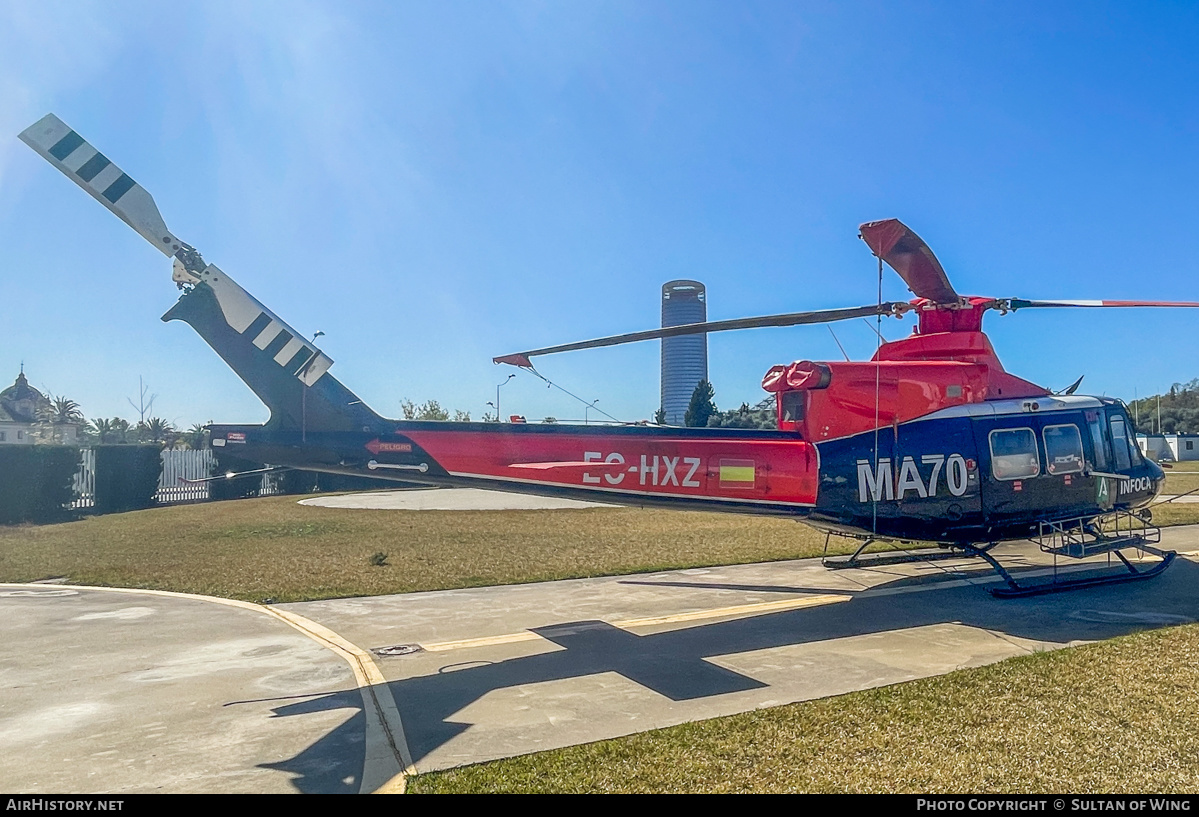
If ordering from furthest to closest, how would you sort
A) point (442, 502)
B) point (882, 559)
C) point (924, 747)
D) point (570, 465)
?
point (442, 502)
point (882, 559)
point (570, 465)
point (924, 747)

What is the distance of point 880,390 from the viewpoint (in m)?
10.8

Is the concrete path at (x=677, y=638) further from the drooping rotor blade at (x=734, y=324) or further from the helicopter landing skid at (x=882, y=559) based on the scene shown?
the drooping rotor blade at (x=734, y=324)

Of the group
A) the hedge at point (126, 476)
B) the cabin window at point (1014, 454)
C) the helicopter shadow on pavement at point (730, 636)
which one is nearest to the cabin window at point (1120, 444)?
the helicopter shadow on pavement at point (730, 636)

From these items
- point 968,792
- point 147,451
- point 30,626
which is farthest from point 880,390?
point 147,451

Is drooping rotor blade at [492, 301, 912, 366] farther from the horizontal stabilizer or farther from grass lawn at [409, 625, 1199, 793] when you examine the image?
grass lawn at [409, 625, 1199, 793]

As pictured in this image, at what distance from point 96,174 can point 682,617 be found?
8.25 meters

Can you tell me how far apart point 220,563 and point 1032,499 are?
13241 mm

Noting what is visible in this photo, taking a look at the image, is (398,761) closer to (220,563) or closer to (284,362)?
(284,362)

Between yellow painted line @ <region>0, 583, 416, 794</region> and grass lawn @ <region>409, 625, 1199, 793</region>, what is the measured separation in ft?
1.16

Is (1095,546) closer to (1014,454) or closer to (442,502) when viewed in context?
(1014,454)

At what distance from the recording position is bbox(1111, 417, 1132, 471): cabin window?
40.1 ft

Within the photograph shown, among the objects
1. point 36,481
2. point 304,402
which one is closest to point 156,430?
point 36,481

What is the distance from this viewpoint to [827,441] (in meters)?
10.8

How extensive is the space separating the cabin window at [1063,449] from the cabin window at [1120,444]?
1.05 metres
